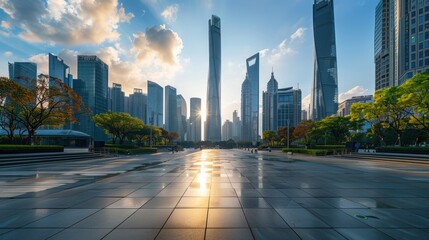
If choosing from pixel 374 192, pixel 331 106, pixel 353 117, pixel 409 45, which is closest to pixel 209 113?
pixel 331 106

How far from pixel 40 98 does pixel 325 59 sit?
497 feet

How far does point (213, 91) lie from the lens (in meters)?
180

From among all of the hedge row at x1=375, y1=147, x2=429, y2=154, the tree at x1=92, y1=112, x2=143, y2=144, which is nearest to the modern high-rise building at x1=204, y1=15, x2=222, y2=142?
the tree at x1=92, y1=112, x2=143, y2=144

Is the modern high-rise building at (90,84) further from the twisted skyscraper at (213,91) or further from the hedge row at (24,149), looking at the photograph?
the hedge row at (24,149)

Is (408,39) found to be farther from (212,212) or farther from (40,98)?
(40,98)

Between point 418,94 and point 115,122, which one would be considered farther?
point 115,122

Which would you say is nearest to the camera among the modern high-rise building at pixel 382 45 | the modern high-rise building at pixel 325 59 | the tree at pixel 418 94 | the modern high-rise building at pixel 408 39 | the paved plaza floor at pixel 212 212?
the paved plaza floor at pixel 212 212

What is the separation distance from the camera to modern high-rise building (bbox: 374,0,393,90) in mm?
114244

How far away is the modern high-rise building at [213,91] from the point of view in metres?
179

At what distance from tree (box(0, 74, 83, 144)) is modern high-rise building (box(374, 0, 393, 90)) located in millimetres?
142321

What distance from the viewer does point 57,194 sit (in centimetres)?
804

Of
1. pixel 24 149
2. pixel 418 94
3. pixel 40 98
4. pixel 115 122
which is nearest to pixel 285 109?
pixel 418 94

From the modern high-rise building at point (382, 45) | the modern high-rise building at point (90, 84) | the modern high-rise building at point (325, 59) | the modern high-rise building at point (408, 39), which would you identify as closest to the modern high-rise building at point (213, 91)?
the modern high-rise building at point (325, 59)

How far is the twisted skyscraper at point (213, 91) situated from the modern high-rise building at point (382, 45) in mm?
115637
